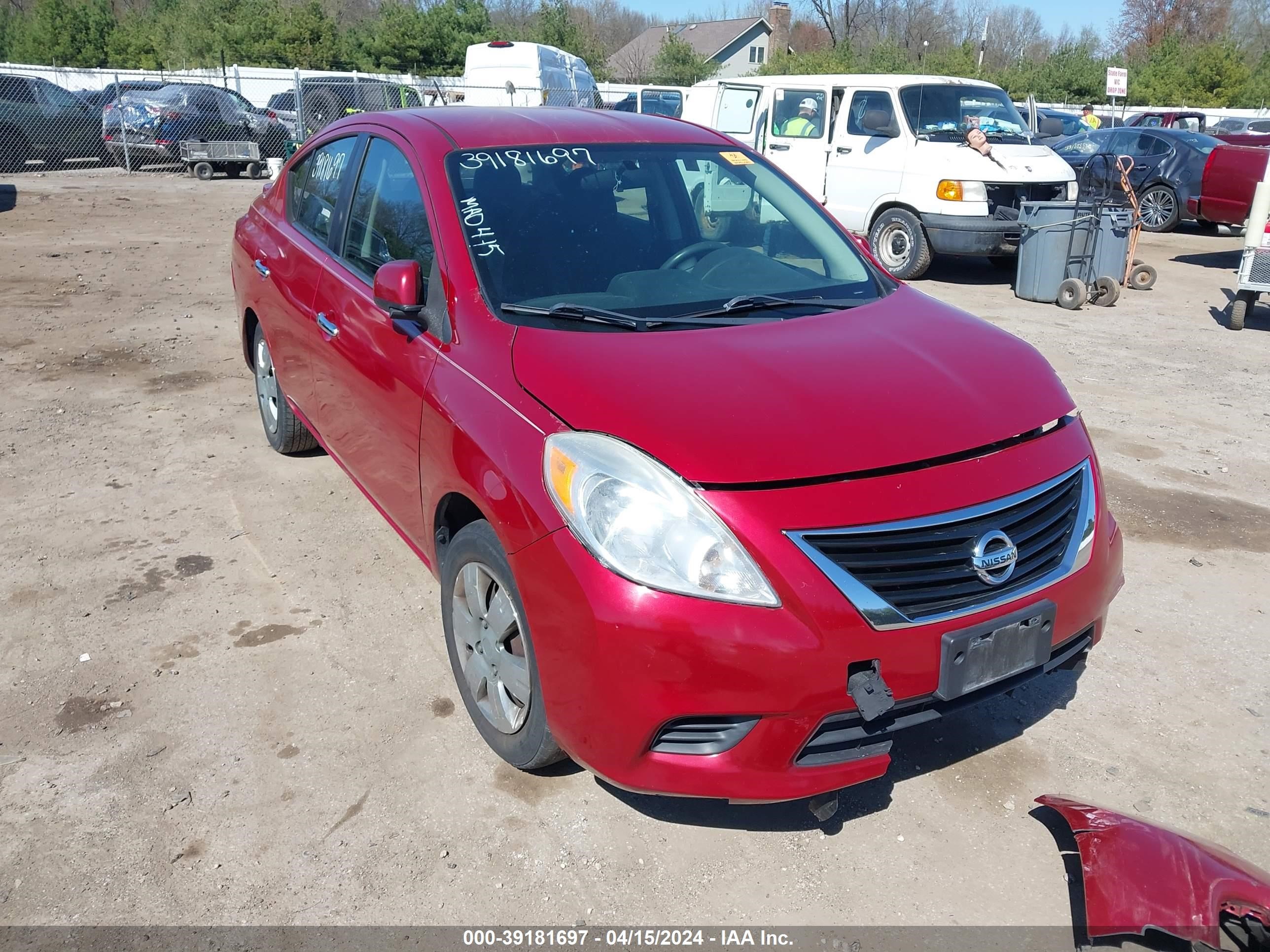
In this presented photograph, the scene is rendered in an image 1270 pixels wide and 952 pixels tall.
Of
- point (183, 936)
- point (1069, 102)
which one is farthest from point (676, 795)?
point (1069, 102)

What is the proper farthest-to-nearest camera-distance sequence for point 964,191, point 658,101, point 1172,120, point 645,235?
point 1172,120
point 658,101
point 964,191
point 645,235

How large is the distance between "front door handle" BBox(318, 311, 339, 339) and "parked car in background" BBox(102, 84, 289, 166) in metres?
19.7

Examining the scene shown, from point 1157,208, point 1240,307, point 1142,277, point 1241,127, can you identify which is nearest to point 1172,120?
point 1241,127

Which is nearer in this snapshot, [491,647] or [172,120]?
[491,647]

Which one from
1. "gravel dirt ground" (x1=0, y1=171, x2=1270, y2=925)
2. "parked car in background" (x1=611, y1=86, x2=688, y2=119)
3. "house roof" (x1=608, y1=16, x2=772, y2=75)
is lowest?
"gravel dirt ground" (x1=0, y1=171, x2=1270, y2=925)

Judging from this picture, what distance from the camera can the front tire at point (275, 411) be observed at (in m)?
5.24

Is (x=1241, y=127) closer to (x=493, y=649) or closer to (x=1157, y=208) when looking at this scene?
(x=1157, y=208)

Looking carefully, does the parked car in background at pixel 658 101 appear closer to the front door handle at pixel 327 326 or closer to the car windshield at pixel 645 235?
the car windshield at pixel 645 235

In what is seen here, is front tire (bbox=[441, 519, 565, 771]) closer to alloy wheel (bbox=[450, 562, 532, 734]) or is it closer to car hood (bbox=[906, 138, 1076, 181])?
alloy wheel (bbox=[450, 562, 532, 734])

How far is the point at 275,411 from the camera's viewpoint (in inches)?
213

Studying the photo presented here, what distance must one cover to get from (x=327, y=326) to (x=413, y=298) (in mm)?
985

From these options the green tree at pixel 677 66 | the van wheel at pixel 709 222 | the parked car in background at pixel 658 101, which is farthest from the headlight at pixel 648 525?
the green tree at pixel 677 66

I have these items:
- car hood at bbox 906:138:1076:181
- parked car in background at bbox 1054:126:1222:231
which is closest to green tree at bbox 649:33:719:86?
parked car in background at bbox 1054:126:1222:231

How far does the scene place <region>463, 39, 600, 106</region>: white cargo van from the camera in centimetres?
2302
